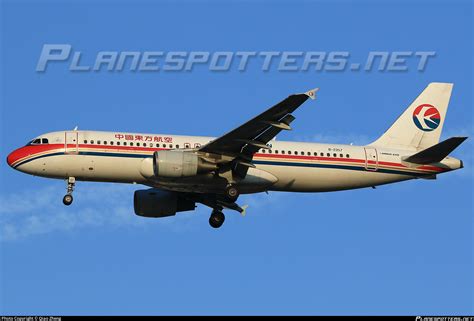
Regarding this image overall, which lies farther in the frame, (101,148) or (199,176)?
(101,148)

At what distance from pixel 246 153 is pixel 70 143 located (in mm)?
9540

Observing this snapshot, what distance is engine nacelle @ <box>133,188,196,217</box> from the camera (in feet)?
189

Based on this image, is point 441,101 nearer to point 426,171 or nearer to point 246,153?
point 426,171

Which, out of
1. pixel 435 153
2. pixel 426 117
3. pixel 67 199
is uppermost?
pixel 426 117

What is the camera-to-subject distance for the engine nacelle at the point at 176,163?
5103 centimetres

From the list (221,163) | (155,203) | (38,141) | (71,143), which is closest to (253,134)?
(221,163)

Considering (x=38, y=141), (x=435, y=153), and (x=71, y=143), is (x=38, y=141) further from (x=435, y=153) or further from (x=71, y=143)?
(x=435, y=153)

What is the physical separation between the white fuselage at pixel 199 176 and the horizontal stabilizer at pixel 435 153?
0.45 meters

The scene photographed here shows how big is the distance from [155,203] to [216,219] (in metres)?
3.69

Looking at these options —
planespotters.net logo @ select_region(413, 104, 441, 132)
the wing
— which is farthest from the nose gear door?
planespotters.net logo @ select_region(413, 104, 441, 132)

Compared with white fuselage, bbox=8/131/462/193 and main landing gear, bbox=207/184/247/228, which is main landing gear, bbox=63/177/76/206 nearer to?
white fuselage, bbox=8/131/462/193

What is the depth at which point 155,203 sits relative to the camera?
57656 millimetres

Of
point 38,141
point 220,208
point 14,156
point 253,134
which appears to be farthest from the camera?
point 220,208

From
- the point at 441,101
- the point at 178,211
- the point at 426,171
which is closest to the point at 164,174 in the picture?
the point at 178,211
